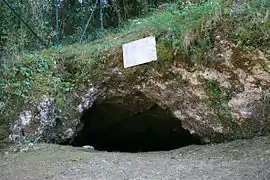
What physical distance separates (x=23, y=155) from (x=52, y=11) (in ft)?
16.9

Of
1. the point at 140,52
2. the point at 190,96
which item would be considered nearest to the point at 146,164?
the point at 190,96

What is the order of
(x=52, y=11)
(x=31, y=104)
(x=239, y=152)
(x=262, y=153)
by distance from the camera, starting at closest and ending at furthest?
(x=262, y=153)
(x=239, y=152)
(x=31, y=104)
(x=52, y=11)

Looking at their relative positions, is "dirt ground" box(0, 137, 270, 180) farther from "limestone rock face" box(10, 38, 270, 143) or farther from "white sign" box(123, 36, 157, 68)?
"white sign" box(123, 36, 157, 68)

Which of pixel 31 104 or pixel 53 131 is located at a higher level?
pixel 31 104

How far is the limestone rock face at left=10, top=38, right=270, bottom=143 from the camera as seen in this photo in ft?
13.1

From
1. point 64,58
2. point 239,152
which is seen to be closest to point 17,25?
point 64,58

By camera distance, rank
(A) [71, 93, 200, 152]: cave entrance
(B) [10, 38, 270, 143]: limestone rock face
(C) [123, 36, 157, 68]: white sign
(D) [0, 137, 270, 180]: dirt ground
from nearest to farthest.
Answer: (D) [0, 137, 270, 180]: dirt ground, (B) [10, 38, 270, 143]: limestone rock face, (C) [123, 36, 157, 68]: white sign, (A) [71, 93, 200, 152]: cave entrance

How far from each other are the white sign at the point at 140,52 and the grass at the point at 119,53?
0.13 meters

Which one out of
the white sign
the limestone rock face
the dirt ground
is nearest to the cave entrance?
the limestone rock face

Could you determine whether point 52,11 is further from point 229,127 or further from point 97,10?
point 229,127

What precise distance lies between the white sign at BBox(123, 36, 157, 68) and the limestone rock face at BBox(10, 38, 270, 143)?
0.38ft

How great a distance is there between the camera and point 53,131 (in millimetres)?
4785

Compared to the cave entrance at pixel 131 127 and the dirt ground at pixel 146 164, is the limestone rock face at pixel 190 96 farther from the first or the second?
the dirt ground at pixel 146 164

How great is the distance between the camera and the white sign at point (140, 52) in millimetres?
4684
